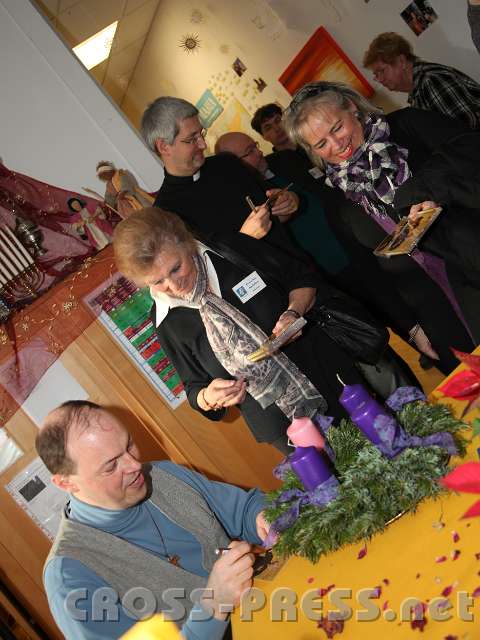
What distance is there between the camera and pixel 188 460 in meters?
4.49

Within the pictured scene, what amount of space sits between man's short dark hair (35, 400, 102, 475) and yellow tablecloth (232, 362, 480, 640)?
716 mm

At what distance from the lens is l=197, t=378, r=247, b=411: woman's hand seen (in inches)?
104

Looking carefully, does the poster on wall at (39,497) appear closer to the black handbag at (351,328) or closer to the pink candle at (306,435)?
the black handbag at (351,328)

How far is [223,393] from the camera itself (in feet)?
8.64

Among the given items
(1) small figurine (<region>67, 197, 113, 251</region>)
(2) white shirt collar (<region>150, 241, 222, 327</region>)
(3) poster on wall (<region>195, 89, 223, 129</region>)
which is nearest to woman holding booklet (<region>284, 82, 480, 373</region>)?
(2) white shirt collar (<region>150, 241, 222, 327</region>)

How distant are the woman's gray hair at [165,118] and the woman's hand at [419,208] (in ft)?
4.01

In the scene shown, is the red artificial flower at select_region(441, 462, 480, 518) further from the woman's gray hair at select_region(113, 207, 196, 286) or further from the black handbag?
the woman's gray hair at select_region(113, 207, 196, 286)

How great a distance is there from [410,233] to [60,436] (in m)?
1.39

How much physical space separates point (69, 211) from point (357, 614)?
11.4 ft

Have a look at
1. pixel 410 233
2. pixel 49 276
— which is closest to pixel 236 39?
pixel 49 276

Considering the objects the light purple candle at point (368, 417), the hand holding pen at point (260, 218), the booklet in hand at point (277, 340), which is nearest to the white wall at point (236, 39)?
the hand holding pen at point (260, 218)

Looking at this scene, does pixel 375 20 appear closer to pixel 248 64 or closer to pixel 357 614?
pixel 248 64

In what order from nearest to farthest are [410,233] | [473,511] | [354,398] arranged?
[473,511] < [354,398] < [410,233]

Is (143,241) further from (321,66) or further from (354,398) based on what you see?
(321,66)
